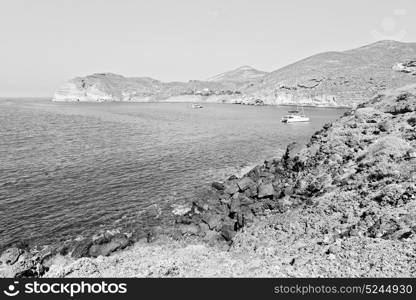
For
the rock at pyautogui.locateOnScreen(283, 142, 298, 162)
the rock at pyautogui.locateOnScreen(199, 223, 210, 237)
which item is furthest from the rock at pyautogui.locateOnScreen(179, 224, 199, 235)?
the rock at pyautogui.locateOnScreen(283, 142, 298, 162)

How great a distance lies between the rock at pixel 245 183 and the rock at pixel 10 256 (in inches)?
759

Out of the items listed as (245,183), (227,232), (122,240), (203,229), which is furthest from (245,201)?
(122,240)

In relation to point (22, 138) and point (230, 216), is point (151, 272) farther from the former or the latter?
point (22, 138)

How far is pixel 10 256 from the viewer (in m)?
20.7

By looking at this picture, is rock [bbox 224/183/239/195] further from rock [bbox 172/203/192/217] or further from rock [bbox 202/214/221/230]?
rock [bbox 202/214/221/230]

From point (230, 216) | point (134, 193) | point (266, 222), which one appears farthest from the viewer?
point (134, 193)

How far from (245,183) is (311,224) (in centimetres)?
1265

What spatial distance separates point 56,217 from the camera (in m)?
27.3

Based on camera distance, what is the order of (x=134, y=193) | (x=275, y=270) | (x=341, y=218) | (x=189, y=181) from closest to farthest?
(x=275, y=270)
(x=341, y=218)
(x=134, y=193)
(x=189, y=181)

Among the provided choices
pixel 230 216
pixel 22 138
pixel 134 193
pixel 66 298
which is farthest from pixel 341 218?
pixel 22 138

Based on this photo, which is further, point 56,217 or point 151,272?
point 56,217

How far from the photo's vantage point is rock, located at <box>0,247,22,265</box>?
20469 millimetres

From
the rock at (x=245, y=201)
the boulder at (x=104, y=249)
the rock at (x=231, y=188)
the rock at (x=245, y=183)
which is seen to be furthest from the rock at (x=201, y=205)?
the boulder at (x=104, y=249)

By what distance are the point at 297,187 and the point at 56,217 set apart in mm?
20972
